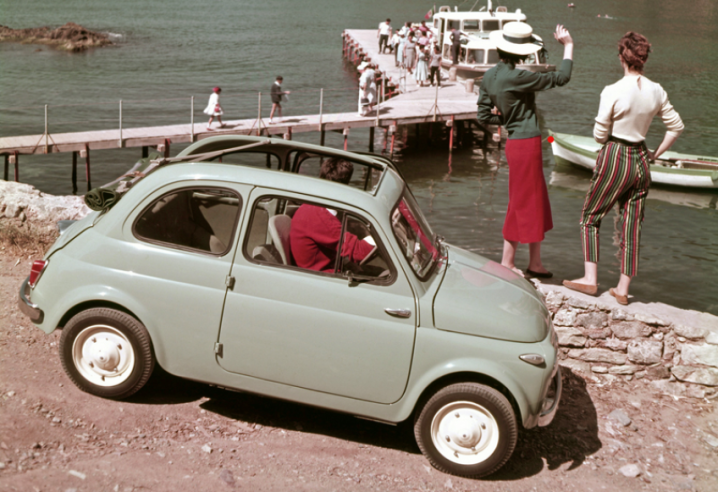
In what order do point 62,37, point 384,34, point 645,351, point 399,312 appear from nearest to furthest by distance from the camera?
point 399,312
point 645,351
point 384,34
point 62,37

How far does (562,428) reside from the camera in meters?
6.29

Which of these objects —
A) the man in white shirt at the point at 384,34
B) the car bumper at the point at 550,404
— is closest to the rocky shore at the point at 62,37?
the man in white shirt at the point at 384,34

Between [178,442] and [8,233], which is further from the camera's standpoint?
[8,233]

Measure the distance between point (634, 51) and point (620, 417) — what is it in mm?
3173

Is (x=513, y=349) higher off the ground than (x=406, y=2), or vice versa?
(x=406, y=2)

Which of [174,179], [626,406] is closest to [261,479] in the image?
[174,179]

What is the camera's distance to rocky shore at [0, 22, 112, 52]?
56094 mm

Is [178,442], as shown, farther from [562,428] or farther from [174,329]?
[562,428]

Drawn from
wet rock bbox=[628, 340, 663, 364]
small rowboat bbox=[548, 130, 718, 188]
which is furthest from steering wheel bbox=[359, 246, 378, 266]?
small rowboat bbox=[548, 130, 718, 188]

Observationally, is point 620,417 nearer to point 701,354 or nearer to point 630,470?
point 630,470

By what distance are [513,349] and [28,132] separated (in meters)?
27.3

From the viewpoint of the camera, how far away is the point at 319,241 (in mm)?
5332

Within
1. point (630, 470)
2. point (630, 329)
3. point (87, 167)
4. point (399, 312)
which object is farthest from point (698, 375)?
point (87, 167)

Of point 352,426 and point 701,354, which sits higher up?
point 701,354
